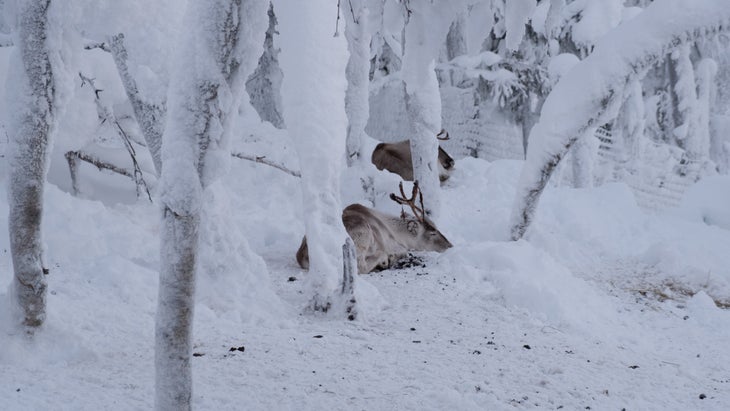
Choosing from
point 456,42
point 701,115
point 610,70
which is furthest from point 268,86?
point 701,115

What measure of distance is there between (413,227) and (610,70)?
7.13 ft

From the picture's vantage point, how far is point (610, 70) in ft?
14.6

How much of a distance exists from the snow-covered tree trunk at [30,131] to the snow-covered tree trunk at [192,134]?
1058mm

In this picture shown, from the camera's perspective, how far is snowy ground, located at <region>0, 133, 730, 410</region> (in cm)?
258

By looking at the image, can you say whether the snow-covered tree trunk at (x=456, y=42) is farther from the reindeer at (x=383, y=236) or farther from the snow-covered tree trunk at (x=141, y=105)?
the snow-covered tree trunk at (x=141, y=105)

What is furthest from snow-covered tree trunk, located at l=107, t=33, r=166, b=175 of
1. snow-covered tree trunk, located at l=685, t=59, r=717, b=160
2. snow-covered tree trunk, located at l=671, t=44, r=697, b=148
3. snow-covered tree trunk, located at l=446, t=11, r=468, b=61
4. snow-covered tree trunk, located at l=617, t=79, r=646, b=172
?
snow-covered tree trunk, located at l=685, t=59, r=717, b=160

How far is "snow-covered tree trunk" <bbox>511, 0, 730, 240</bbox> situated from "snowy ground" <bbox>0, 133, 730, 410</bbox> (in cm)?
80

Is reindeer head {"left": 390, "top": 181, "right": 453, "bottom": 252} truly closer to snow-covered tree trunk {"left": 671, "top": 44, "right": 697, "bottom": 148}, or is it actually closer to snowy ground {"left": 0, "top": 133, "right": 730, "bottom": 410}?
snowy ground {"left": 0, "top": 133, "right": 730, "bottom": 410}

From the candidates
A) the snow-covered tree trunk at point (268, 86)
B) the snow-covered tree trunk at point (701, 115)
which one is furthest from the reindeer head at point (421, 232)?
the snow-covered tree trunk at point (701, 115)

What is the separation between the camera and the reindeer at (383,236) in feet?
16.2

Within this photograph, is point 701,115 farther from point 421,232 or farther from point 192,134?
point 192,134

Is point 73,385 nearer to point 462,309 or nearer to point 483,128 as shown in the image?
point 462,309

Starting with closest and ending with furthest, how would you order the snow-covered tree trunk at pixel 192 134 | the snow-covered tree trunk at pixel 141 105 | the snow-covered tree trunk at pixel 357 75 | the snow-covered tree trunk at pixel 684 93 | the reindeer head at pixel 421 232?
the snow-covered tree trunk at pixel 192 134
the snow-covered tree trunk at pixel 141 105
the snow-covered tree trunk at pixel 357 75
the reindeer head at pixel 421 232
the snow-covered tree trunk at pixel 684 93

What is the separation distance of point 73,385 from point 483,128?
38.6 feet
